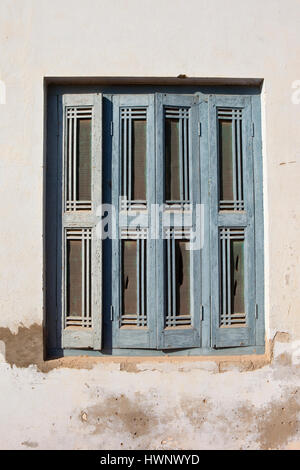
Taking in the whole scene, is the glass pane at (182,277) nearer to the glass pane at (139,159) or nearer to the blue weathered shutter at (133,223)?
the blue weathered shutter at (133,223)

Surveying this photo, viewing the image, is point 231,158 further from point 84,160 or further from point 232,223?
point 84,160

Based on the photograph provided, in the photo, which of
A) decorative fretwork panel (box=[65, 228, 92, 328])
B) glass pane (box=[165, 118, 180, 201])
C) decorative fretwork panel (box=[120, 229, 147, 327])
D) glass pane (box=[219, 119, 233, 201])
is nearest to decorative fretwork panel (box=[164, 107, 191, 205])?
glass pane (box=[165, 118, 180, 201])

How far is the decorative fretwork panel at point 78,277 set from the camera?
3090 mm

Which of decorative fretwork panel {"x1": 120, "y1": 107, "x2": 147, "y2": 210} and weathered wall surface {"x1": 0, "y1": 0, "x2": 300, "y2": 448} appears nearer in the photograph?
weathered wall surface {"x1": 0, "y1": 0, "x2": 300, "y2": 448}

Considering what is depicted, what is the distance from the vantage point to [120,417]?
3.01 meters

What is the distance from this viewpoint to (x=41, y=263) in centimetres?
302

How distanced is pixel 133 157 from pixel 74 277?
1030mm

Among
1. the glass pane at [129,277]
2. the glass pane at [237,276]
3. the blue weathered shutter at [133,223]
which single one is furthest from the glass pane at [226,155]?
the glass pane at [129,277]

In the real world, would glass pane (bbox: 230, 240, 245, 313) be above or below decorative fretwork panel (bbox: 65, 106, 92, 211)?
below

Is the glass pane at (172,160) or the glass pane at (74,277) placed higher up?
the glass pane at (172,160)

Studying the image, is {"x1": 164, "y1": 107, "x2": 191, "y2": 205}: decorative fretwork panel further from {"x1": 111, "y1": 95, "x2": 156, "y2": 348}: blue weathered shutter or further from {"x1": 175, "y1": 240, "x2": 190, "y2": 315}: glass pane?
{"x1": 175, "y1": 240, "x2": 190, "y2": 315}: glass pane

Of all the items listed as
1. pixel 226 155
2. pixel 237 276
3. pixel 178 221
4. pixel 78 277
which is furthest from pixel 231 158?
pixel 78 277

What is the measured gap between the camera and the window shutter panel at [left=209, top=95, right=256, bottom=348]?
3115mm
